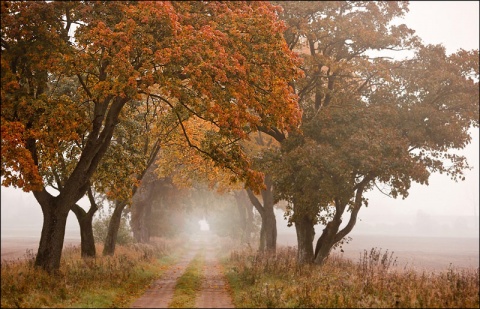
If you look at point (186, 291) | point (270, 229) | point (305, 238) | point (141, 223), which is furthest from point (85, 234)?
point (141, 223)

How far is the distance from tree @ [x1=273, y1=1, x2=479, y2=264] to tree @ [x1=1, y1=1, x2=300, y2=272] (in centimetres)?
361

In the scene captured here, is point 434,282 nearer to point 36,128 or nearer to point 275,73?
point 275,73

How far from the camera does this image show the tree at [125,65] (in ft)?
41.5

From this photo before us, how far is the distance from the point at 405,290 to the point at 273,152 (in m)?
10.3

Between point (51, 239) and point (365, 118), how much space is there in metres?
14.2

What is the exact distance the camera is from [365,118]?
1880 cm

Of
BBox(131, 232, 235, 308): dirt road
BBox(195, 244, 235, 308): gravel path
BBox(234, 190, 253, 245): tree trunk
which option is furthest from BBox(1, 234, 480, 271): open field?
BBox(234, 190, 253, 245): tree trunk

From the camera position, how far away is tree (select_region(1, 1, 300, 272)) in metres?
12.6

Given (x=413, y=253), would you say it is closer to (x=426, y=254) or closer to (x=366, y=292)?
(x=426, y=254)

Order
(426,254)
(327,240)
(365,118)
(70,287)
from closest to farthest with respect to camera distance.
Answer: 1. (70,287)
2. (365,118)
3. (327,240)
4. (426,254)

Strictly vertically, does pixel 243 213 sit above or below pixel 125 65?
below

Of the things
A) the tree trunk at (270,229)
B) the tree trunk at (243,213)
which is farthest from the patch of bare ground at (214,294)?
the tree trunk at (243,213)

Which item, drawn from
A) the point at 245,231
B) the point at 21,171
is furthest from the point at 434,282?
the point at 245,231

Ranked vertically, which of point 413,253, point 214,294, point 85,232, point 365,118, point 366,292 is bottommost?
point 413,253
